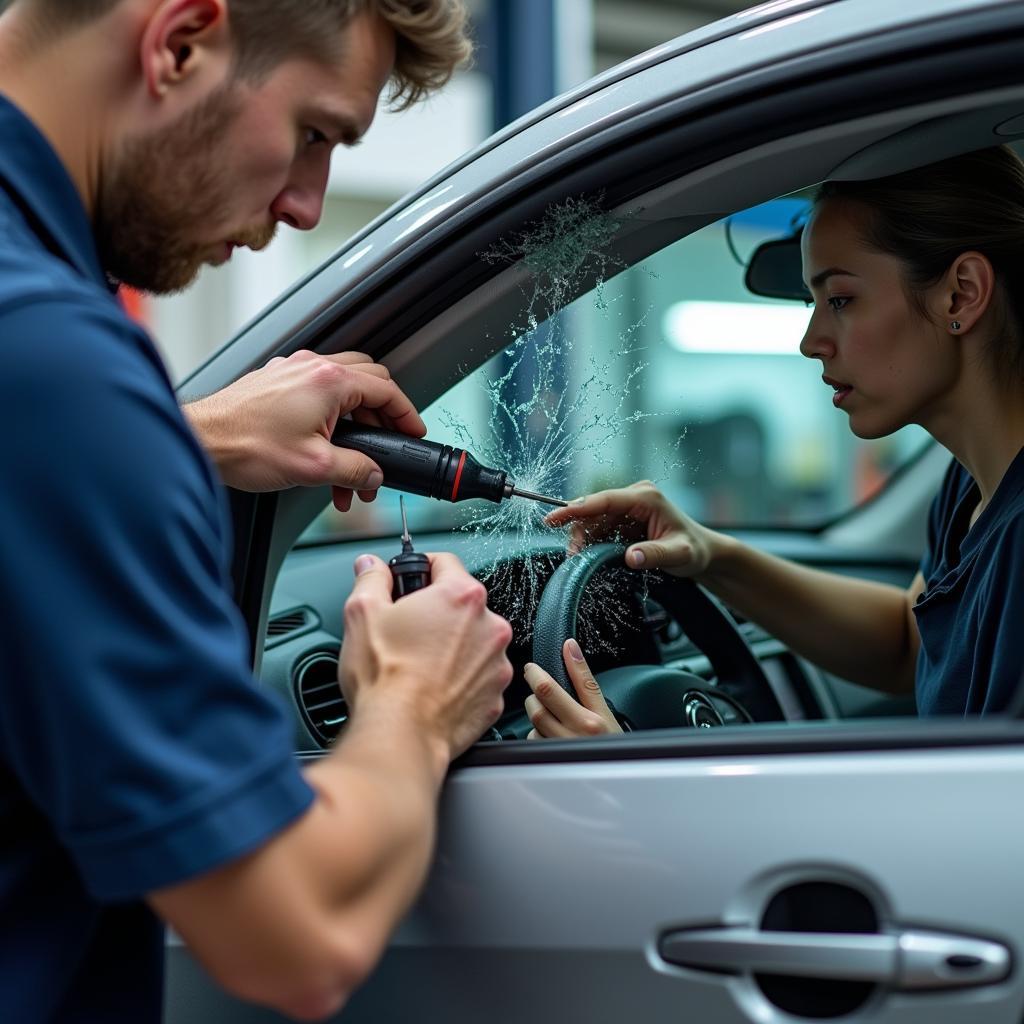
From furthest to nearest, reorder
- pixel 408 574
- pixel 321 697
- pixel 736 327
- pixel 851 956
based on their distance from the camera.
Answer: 1. pixel 736 327
2. pixel 321 697
3. pixel 408 574
4. pixel 851 956

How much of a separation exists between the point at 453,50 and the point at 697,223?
13.4 inches

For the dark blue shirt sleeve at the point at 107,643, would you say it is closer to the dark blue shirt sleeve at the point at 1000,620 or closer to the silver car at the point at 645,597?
the silver car at the point at 645,597

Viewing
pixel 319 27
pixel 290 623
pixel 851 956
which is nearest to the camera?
pixel 851 956

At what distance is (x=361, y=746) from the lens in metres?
1.03

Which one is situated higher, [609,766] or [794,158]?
[794,158]

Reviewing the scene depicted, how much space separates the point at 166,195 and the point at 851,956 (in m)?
0.86

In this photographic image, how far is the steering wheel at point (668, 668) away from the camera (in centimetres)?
149

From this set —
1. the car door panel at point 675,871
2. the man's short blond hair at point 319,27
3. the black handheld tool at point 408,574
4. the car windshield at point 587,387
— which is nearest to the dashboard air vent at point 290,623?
the car windshield at point 587,387

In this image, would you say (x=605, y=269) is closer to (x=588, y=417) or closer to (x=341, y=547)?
(x=588, y=417)

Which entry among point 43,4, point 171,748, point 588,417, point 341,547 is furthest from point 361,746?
point 341,547

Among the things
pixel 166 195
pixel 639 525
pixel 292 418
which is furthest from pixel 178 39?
pixel 639 525

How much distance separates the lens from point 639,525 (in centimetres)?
162

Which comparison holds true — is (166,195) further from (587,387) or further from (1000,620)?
(1000,620)

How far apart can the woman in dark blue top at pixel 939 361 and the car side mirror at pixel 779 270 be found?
27 mm
